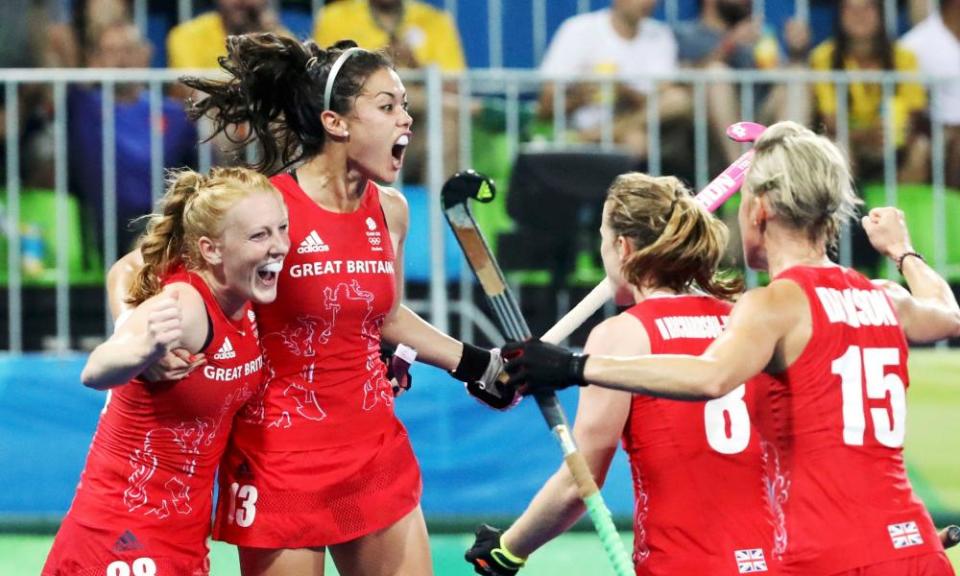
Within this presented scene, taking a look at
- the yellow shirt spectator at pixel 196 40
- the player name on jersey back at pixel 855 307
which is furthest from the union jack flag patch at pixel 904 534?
the yellow shirt spectator at pixel 196 40

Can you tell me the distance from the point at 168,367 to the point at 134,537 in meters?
0.49

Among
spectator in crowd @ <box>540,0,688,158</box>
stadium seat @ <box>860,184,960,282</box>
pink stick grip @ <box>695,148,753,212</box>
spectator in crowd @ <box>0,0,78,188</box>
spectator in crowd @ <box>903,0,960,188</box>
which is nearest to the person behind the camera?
pink stick grip @ <box>695,148,753,212</box>

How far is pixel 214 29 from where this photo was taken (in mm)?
9477

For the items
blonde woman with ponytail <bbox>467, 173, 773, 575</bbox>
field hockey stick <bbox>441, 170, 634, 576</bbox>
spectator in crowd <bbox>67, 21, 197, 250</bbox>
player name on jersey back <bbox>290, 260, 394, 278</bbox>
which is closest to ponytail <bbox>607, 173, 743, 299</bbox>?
blonde woman with ponytail <bbox>467, 173, 773, 575</bbox>

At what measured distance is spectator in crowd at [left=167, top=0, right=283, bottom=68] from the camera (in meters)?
9.39

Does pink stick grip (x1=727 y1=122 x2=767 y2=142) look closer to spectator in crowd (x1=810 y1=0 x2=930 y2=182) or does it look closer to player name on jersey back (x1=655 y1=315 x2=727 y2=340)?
player name on jersey back (x1=655 y1=315 x2=727 y2=340)

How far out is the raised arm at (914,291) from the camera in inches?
171

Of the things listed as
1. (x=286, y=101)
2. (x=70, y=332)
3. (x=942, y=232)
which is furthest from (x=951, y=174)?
(x=286, y=101)

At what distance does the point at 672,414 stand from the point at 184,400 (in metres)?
1.29

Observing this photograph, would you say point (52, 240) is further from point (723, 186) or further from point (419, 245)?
point (723, 186)

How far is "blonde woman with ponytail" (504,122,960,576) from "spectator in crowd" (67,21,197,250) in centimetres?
490

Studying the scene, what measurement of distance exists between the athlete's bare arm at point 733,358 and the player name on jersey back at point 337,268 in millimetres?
1042

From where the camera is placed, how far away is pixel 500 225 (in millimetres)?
8992

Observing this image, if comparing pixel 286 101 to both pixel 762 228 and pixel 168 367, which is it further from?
pixel 762 228
